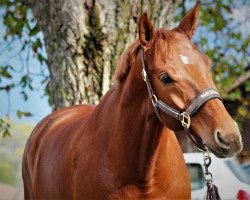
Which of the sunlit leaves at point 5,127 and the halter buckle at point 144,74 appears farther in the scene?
the sunlit leaves at point 5,127

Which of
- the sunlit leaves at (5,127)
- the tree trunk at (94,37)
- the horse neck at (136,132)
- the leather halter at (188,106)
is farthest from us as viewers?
the sunlit leaves at (5,127)

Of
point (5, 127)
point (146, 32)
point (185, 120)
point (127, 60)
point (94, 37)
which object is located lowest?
point (5, 127)

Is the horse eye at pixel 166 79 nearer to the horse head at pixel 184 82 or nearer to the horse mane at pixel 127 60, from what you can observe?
the horse head at pixel 184 82

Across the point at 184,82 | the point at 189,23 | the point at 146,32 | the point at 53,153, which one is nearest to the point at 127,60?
the point at 146,32

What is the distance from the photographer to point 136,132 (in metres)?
3.40

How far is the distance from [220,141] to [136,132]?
72cm

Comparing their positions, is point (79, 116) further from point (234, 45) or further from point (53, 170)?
point (234, 45)

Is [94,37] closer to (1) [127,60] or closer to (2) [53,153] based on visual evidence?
(2) [53,153]

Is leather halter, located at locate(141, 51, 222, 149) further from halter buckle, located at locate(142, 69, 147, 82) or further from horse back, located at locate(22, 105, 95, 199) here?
horse back, located at locate(22, 105, 95, 199)

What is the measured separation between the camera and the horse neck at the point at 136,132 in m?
3.34

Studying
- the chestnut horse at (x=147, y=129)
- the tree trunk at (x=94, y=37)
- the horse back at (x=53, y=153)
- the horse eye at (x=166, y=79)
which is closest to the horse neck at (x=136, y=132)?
the chestnut horse at (x=147, y=129)

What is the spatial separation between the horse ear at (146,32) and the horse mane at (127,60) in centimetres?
14

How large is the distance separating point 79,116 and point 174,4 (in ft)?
8.53

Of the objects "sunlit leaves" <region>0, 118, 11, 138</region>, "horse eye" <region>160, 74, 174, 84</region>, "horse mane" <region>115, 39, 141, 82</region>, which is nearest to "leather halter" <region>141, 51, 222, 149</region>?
"horse eye" <region>160, 74, 174, 84</region>
